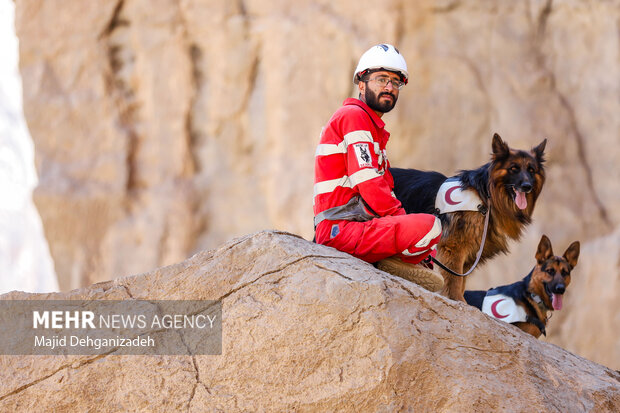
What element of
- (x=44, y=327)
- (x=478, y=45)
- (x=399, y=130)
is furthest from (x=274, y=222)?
(x=44, y=327)

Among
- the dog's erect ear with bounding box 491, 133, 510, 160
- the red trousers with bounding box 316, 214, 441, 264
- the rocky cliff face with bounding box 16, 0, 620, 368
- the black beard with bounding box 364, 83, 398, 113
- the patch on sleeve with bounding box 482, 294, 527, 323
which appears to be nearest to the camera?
the red trousers with bounding box 316, 214, 441, 264

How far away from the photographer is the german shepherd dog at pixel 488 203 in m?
5.61

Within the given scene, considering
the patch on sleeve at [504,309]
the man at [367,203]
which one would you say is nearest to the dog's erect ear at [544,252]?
the patch on sleeve at [504,309]

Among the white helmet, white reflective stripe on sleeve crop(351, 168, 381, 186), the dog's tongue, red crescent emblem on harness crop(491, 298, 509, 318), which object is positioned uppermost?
the white helmet

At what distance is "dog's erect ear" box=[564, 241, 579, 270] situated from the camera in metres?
6.20

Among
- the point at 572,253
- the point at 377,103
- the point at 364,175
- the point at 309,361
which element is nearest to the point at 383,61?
the point at 377,103

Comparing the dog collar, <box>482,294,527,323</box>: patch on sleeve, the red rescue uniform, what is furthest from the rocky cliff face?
the red rescue uniform

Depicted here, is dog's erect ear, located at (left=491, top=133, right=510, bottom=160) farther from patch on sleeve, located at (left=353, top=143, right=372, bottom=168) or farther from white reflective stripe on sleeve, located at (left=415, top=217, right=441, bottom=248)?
patch on sleeve, located at (left=353, top=143, right=372, bottom=168)

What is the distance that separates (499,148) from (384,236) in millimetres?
2044

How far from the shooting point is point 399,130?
1017 cm

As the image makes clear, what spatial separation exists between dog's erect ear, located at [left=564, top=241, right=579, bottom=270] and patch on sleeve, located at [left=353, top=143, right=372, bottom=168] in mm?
2963

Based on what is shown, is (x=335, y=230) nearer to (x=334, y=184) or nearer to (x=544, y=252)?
(x=334, y=184)

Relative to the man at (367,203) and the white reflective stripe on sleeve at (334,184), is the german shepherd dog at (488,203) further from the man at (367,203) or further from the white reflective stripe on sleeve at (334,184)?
the white reflective stripe on sleeve at (334,184)

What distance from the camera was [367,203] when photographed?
4.05m
